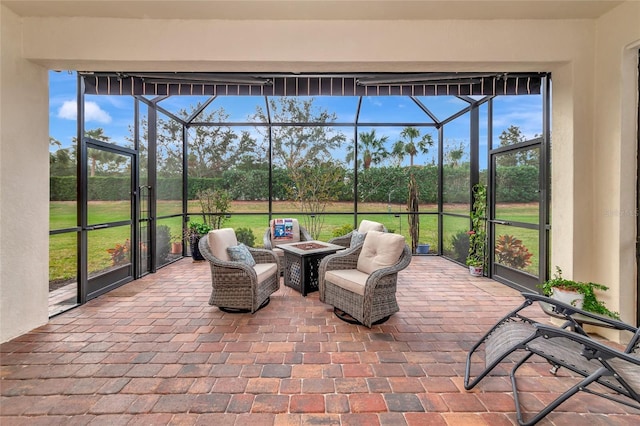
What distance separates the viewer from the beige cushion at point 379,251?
342cm

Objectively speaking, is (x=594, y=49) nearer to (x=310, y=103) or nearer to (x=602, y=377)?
(x=602, y=377)

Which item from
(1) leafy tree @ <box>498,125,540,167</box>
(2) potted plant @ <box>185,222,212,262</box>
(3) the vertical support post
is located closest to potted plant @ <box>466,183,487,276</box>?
(1) leafy tree @ <box>498,125,540,167</box>

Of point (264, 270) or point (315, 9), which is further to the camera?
point (264, 270)

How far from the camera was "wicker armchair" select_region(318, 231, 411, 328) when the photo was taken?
3.22 meters

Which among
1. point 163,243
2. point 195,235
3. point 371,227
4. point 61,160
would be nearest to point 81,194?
point 61,160

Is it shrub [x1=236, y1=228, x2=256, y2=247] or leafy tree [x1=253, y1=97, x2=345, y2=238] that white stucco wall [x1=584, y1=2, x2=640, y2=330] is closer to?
leafy tree [x1=253, y1=97, x2=345, y2=238]

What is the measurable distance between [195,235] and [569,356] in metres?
6.42

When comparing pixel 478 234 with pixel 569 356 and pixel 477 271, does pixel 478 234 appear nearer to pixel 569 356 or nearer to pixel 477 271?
pixel 477 271

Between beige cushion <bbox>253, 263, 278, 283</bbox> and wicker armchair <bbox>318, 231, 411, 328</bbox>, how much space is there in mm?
686

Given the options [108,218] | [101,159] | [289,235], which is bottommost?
[289,235]

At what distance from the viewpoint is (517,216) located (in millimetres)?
4887

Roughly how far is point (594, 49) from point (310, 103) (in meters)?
5.18

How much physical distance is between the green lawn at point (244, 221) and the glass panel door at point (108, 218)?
0.05 feet

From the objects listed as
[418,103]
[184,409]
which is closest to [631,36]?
[418,103]
